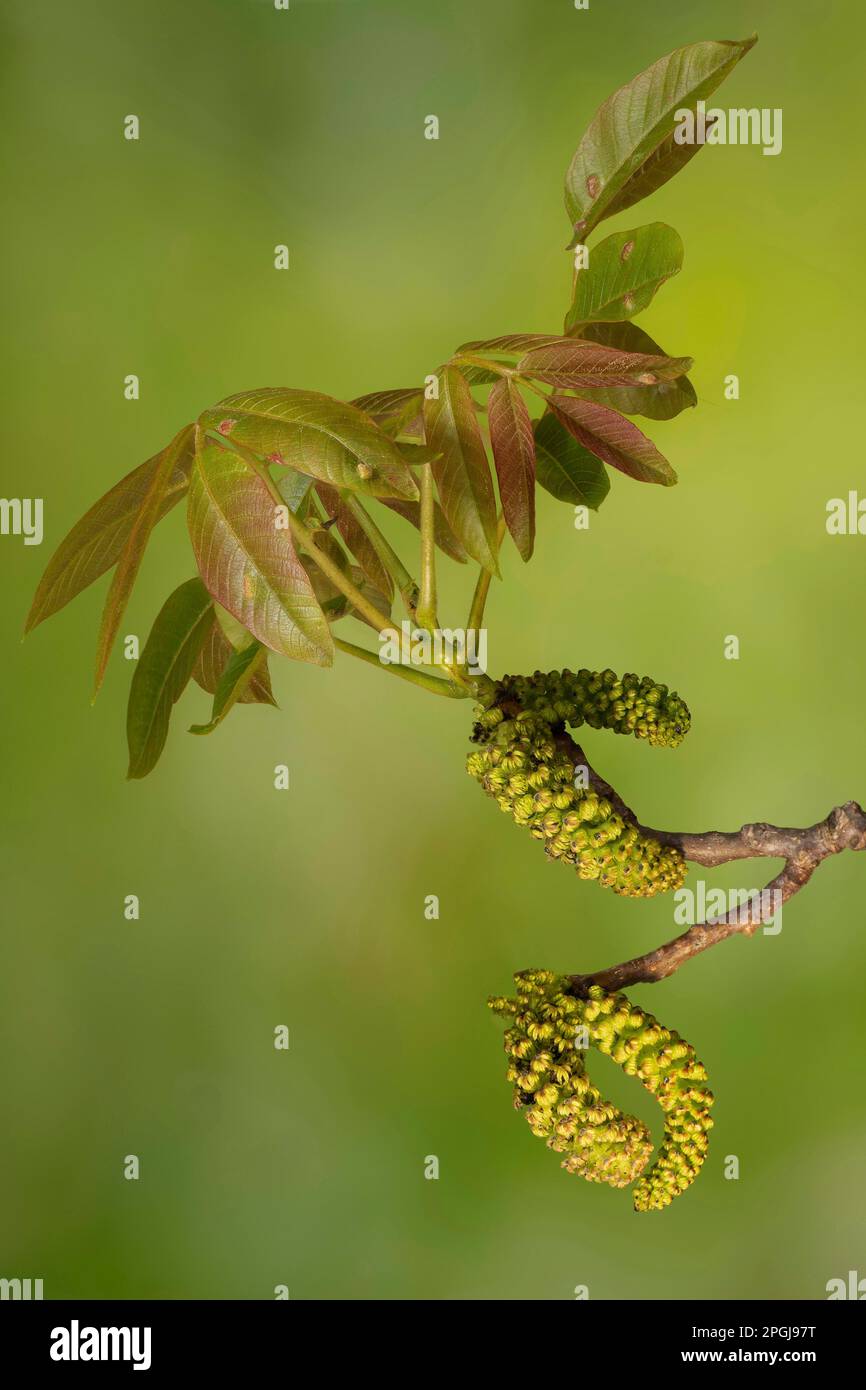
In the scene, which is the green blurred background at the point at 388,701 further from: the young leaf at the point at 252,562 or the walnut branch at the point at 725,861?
the young leaf at the point at 252,562

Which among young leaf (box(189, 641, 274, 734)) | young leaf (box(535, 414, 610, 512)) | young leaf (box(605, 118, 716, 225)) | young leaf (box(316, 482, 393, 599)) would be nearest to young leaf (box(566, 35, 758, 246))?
young leaf (box(605, 118, 716, 225))

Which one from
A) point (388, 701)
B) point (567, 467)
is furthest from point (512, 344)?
point (388, 701)

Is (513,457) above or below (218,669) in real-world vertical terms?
above

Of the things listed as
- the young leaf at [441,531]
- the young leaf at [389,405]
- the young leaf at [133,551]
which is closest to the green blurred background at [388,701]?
the young leaf at [441,531]

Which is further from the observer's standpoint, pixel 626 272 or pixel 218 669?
pixel 218 669

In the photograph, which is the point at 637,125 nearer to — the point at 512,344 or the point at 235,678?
the point at 512,344

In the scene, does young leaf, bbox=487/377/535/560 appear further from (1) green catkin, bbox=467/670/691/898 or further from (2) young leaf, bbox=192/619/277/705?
(2) young leaf, bbox=192/619/277/705

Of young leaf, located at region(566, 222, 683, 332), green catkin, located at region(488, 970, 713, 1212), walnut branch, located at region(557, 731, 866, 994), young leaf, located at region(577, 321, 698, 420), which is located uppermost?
young leaf, located at region(566, 222, 683, 332)
